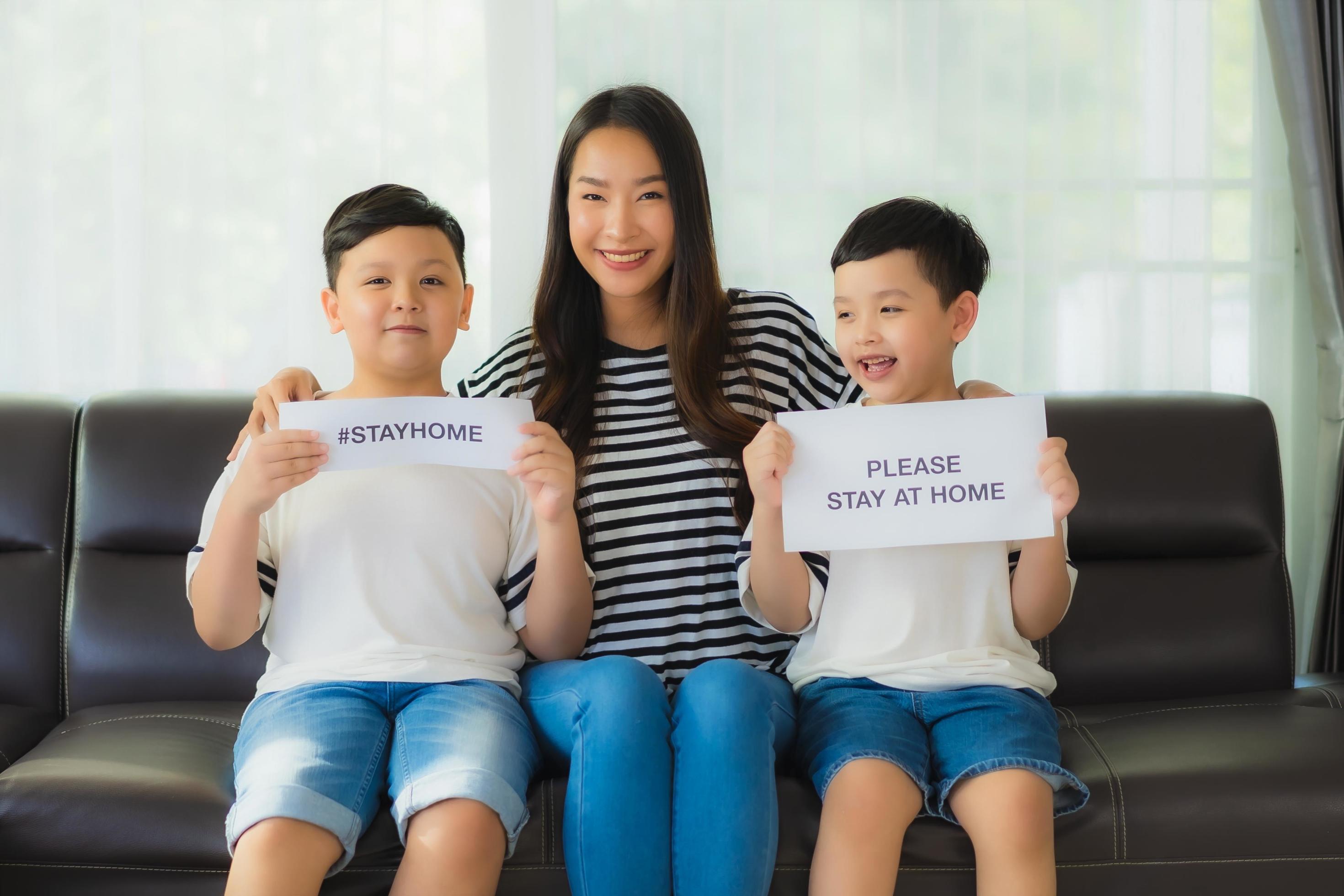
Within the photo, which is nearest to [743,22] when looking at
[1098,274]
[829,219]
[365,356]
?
[829,219]

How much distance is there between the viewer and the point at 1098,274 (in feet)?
8.57

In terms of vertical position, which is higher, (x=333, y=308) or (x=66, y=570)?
(x=333, y=308)

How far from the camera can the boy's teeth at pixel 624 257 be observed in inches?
68.4

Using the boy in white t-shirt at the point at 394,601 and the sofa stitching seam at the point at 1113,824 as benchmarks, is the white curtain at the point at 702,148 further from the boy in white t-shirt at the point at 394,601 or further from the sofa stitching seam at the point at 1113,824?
the sofa stitching seam at the point at 1113,824

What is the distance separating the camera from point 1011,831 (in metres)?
1.39

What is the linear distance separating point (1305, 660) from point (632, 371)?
186cm

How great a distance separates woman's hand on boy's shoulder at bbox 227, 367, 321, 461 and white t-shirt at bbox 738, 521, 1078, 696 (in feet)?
2.29

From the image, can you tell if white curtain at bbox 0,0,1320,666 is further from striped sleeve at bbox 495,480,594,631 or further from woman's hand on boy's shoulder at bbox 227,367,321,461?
striped sleeve at bbox 495,480,594,631

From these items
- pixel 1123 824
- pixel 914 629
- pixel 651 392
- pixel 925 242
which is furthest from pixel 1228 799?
pixel 651 392

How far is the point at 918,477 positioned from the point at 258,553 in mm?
942

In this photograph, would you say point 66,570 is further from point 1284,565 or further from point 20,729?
point 1284,565

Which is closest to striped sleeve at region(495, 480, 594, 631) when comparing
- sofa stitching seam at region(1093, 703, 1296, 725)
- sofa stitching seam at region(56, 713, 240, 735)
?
sofa stitching seam at region(56, 713, 240, 735)

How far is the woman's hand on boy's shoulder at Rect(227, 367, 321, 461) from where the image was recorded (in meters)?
1.58

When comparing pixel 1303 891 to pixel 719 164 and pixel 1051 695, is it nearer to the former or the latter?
pixel 1051 695
